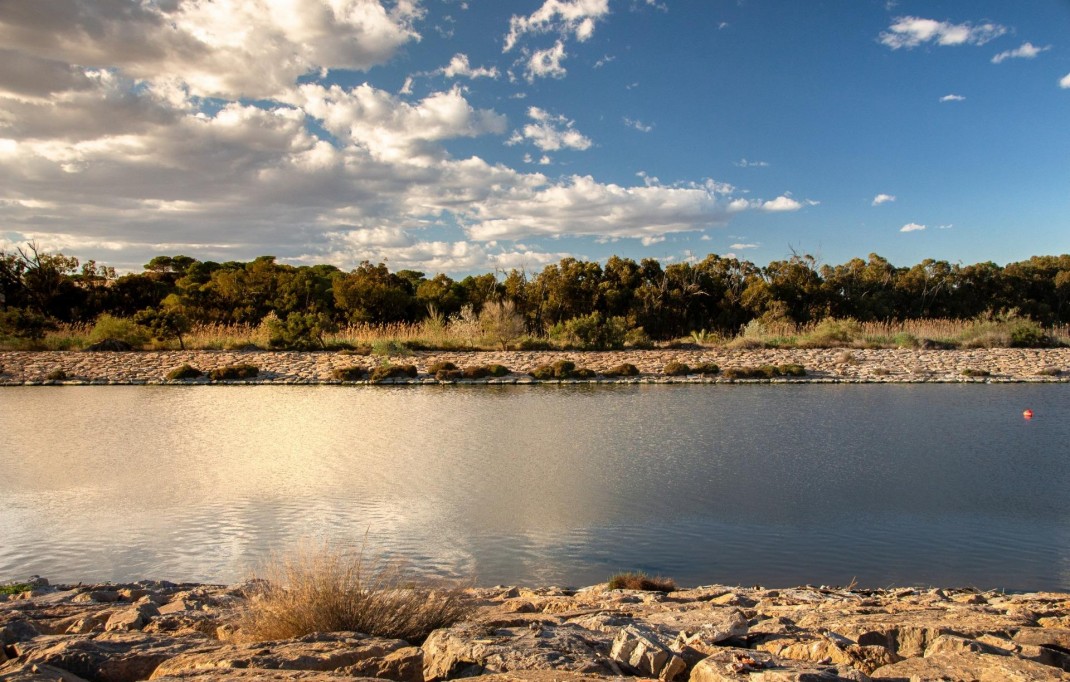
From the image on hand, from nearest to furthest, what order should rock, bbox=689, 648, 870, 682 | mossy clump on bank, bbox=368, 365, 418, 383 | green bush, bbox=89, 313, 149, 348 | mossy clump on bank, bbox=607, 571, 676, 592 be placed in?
rock, bbox=689, 648, 870, 682
mossy clump on bank, bbox=607, 571, 676, 592
mossy clump on bank, bbox=368, 365, 418, 383
green bush, bbox=89, 313, 149, 348

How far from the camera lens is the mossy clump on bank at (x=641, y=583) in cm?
540

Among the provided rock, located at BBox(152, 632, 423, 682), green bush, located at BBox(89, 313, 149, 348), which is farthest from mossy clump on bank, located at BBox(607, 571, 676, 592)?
green bush, located at BBox(89, 313, 149, 348)

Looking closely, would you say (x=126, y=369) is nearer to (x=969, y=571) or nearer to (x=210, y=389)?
(x=210, y=389)

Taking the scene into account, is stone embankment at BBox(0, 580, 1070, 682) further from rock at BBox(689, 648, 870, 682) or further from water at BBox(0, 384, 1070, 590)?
water at BBox(0, 384, 1070, 590)

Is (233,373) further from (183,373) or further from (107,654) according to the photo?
(107,654)

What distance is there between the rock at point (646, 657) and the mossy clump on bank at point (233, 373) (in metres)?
20.8

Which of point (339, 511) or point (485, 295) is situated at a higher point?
point (485, 295)

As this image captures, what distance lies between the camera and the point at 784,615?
4242 millimetres

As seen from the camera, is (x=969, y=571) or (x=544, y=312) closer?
(x=969, y=571)

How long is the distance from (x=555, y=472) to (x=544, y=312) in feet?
83.4

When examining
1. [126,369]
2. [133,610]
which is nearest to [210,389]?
[126,369]

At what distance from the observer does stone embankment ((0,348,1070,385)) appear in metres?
21.0

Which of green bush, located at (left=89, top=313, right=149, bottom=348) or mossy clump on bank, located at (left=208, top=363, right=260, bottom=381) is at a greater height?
green bush, located at (left=89, top=313, right=149, bottom=348)

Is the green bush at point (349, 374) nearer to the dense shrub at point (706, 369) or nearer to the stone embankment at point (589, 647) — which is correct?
the dense shrub at point (706, 369)
